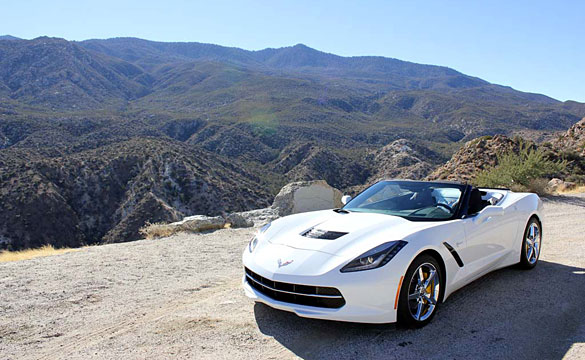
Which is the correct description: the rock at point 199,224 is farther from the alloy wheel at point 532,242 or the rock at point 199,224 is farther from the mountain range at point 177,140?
the mountain range at point 177,140

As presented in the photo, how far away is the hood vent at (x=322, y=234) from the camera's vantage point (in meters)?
4.11

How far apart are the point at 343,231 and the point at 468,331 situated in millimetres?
1402

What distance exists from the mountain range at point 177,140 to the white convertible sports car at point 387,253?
2578 centimetres

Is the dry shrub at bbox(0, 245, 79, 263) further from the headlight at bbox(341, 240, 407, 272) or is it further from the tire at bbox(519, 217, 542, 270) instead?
the tire at bbox(519, 217, 542, 270)

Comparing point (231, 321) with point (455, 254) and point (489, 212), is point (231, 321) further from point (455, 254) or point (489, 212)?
point (489, 212)

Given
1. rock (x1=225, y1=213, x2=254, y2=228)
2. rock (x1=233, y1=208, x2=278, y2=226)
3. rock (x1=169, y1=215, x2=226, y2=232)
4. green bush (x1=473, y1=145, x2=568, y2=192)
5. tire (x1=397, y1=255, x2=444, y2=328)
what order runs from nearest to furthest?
tire (x1=397, y1=255, x2=444, y2=328) → rock (x1=169, y1=215, x2=226, y2=232) → rock (x1=225, y1=213, x2=254, y2=228) → rock (x1=233, y1=208, x2=278, y2=226) → green bush (x1=473, y1=145, x2=568, y2=192)

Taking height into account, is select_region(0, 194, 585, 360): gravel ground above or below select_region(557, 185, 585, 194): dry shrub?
below

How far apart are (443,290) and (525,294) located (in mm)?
1311

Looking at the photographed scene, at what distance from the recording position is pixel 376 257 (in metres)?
3.68

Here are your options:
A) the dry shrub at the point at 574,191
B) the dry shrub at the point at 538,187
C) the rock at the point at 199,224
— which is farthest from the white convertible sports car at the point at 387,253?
the dry shrub at the point at 574,191

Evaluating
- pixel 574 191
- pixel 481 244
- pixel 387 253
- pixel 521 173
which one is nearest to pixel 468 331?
pixel 387 253

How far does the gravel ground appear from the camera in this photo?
3.48 m

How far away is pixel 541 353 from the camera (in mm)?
3414

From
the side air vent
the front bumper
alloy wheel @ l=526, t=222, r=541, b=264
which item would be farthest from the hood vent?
alloy wheel @ l=526, t=222, r=541, b=264
